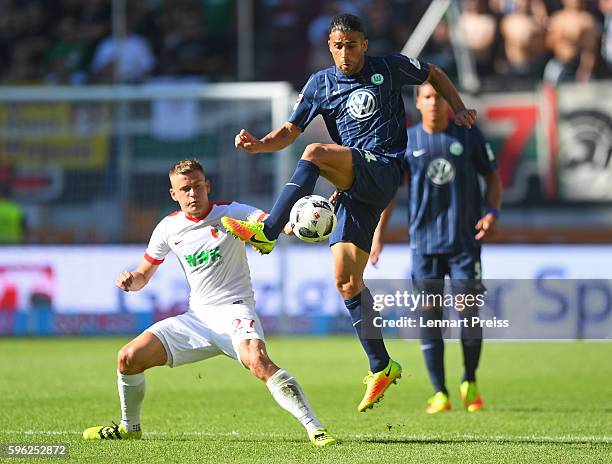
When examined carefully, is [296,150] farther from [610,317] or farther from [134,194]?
[610,317]

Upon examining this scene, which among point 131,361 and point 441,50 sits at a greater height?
point 441,50

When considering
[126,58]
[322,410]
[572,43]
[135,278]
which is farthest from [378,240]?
[126,58]

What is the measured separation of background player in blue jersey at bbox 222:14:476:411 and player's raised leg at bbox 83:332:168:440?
121 cm

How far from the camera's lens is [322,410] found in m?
9.12

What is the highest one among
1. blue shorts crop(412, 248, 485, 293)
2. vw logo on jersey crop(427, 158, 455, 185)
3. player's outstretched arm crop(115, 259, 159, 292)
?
vw logo on jersey crop(427, 158, 455, 185)

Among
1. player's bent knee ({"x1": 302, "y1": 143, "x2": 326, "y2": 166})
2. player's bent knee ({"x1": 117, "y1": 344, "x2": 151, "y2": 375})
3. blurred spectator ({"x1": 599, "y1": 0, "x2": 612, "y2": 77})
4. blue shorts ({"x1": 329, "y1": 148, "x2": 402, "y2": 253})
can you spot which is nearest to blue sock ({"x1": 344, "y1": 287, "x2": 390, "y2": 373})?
blue shorts ({"x1": 329, "y1": 148, "x2": 402, "y2": 253})

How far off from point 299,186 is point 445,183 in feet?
9.09

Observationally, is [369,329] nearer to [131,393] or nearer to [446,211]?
[131,393]

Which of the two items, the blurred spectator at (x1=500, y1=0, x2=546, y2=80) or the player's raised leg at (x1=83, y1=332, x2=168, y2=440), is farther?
the blurred spectator at (x1=500, y1=0, x2=546, y2=80)

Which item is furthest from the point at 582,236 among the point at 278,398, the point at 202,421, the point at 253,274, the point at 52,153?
the point at 278,398

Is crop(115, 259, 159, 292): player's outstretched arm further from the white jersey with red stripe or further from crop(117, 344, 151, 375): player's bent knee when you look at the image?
crop(117, 344, 151, 375): player's bent knee

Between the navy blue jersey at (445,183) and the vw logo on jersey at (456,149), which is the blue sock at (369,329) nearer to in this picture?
the navy blue jersey at (445,183)

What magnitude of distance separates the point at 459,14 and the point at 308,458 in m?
13.6

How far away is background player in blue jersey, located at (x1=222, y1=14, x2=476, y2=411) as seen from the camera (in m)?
7.20
